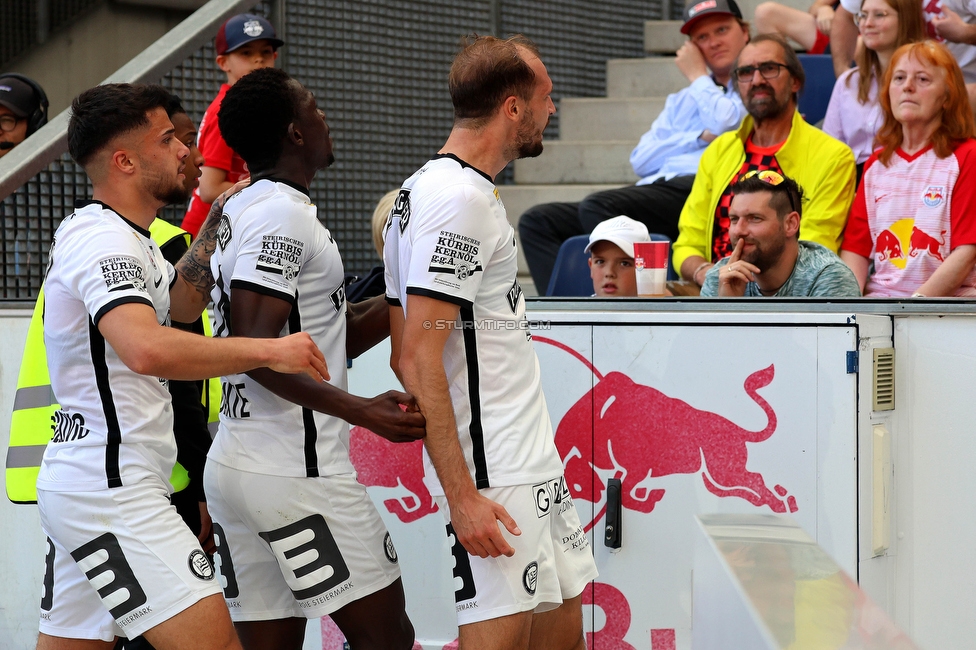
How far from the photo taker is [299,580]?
2646mm

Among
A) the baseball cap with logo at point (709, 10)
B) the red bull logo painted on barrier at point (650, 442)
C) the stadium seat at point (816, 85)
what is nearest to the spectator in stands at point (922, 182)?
the red bull logo painted on barrier at point (650, 442)

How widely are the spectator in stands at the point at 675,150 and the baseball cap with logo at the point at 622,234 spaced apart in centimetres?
97

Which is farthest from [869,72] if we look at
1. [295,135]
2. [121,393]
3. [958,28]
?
[121,393]

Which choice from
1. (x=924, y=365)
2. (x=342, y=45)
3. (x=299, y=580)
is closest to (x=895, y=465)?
(x=924, y=365)

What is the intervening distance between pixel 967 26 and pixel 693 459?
3109mm

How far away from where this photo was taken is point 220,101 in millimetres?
4566

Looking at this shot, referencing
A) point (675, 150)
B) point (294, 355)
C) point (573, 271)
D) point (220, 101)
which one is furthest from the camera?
point (675, 150)

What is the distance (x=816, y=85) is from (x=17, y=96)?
14.8 feet

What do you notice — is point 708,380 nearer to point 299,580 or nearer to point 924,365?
point 924,365

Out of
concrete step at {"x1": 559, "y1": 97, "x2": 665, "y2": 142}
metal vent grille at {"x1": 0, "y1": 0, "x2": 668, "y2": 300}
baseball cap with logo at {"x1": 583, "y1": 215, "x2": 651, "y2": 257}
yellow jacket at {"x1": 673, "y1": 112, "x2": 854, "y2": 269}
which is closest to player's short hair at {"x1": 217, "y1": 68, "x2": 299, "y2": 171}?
baseball cap with logo at {"x1": 583, "y1": 215, "x2": 651, "y2": 257}

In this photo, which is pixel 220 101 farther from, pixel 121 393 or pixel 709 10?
pixel 709 10

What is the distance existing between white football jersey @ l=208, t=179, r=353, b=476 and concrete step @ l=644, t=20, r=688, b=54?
5.86 meters

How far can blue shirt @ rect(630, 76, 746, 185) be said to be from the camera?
18.4ft

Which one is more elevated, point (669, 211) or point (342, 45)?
point (342, 45)
